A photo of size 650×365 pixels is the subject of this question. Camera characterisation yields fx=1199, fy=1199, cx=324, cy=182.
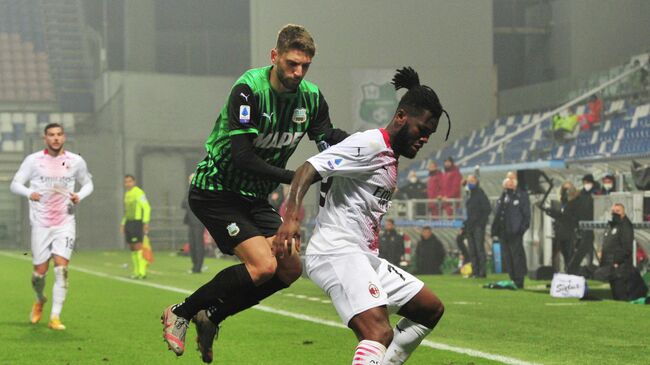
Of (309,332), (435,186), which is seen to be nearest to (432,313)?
(309,332)

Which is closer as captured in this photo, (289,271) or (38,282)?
(289,271)

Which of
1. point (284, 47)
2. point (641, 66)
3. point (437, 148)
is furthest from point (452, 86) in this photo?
point (284, 47)

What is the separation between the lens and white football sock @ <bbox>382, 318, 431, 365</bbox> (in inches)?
255

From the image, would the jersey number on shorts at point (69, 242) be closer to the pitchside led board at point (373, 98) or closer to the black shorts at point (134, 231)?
the black shorts at point (134, 231)

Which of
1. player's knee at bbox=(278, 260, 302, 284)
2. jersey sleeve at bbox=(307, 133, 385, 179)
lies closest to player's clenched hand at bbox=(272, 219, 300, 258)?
jersey sleeve at bbox=(307, 133, 385, 179)

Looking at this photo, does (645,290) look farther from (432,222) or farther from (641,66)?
(641,66)

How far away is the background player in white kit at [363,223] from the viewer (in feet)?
19.5

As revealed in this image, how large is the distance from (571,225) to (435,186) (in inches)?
248

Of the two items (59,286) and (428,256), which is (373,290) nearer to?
(59,286)

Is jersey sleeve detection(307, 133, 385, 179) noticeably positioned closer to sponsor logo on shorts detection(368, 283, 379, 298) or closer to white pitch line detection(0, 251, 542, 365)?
sponsor logo on shorts detection(368, 283, 379, 298)

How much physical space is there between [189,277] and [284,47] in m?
17.4

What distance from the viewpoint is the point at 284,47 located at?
261 inches

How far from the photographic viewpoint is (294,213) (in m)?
5.82

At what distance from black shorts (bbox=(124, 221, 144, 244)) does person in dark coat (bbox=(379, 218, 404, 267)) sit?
4732 millimetres
